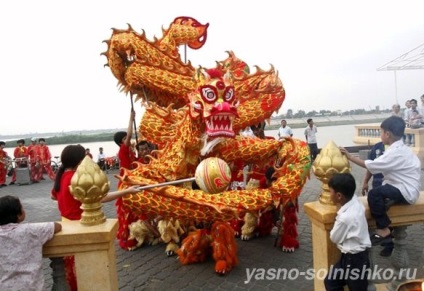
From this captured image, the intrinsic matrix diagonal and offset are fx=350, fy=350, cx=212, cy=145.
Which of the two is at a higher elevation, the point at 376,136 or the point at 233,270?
the point at 376,136

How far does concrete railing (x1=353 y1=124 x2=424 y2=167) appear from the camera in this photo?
405 inches

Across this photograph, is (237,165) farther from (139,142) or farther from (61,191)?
(61,191)

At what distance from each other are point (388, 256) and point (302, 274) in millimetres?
1044

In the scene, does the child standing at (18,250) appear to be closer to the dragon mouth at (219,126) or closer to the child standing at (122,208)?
the dragon mouth at (219,126)

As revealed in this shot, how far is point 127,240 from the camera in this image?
15.9ft

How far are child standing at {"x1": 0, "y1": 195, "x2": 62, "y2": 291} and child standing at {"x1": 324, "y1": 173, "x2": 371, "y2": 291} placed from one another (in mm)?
1903

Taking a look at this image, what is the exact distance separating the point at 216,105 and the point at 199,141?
502mm

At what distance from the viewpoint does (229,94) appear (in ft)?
11.7

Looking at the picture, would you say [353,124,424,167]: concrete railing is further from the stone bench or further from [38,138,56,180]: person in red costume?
[38,138,56,180]: person in red costume

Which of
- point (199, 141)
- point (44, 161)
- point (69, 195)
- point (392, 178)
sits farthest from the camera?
point (44, 161)

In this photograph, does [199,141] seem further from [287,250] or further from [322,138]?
[322,138]

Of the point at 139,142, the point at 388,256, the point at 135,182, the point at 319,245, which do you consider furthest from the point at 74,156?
the point at 388,256

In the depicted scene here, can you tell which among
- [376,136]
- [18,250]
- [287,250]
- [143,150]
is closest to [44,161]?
[143,150]

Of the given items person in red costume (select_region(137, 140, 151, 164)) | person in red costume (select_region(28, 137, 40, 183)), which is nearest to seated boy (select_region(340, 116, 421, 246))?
person in red costume (select_region(137, 140, 151, 164))
